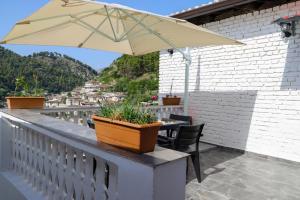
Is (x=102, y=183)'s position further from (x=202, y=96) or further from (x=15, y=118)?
(x=202, y=96)

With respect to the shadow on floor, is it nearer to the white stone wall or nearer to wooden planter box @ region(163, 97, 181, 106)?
the white stone wall

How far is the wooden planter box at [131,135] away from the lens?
60.2 inches

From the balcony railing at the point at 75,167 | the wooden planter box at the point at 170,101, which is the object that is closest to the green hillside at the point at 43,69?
the wooden planter box at the point at 170,101

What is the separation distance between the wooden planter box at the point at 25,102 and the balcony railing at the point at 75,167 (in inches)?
15.7

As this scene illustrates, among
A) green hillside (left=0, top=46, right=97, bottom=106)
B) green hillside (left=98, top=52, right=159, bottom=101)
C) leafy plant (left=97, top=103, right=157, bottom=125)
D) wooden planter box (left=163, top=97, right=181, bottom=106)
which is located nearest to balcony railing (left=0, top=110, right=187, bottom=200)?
leafy plant (left=97, top=103, right=157, bottom=125)

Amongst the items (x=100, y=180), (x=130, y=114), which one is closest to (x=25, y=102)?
(x=100, y=180)

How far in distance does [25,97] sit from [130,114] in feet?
10.1

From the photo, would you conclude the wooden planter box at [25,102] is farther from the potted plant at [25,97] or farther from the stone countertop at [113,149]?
the stone countertop at [113,149]

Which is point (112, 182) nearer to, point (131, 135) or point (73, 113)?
point (131, 135)

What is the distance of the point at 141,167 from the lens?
4.45ft

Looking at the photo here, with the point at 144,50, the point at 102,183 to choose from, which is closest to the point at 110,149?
the point at 102,183

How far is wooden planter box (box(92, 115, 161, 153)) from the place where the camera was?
1529mm

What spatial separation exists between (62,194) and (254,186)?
2704 millimetres

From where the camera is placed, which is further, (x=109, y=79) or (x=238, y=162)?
(x=109, y=79)
